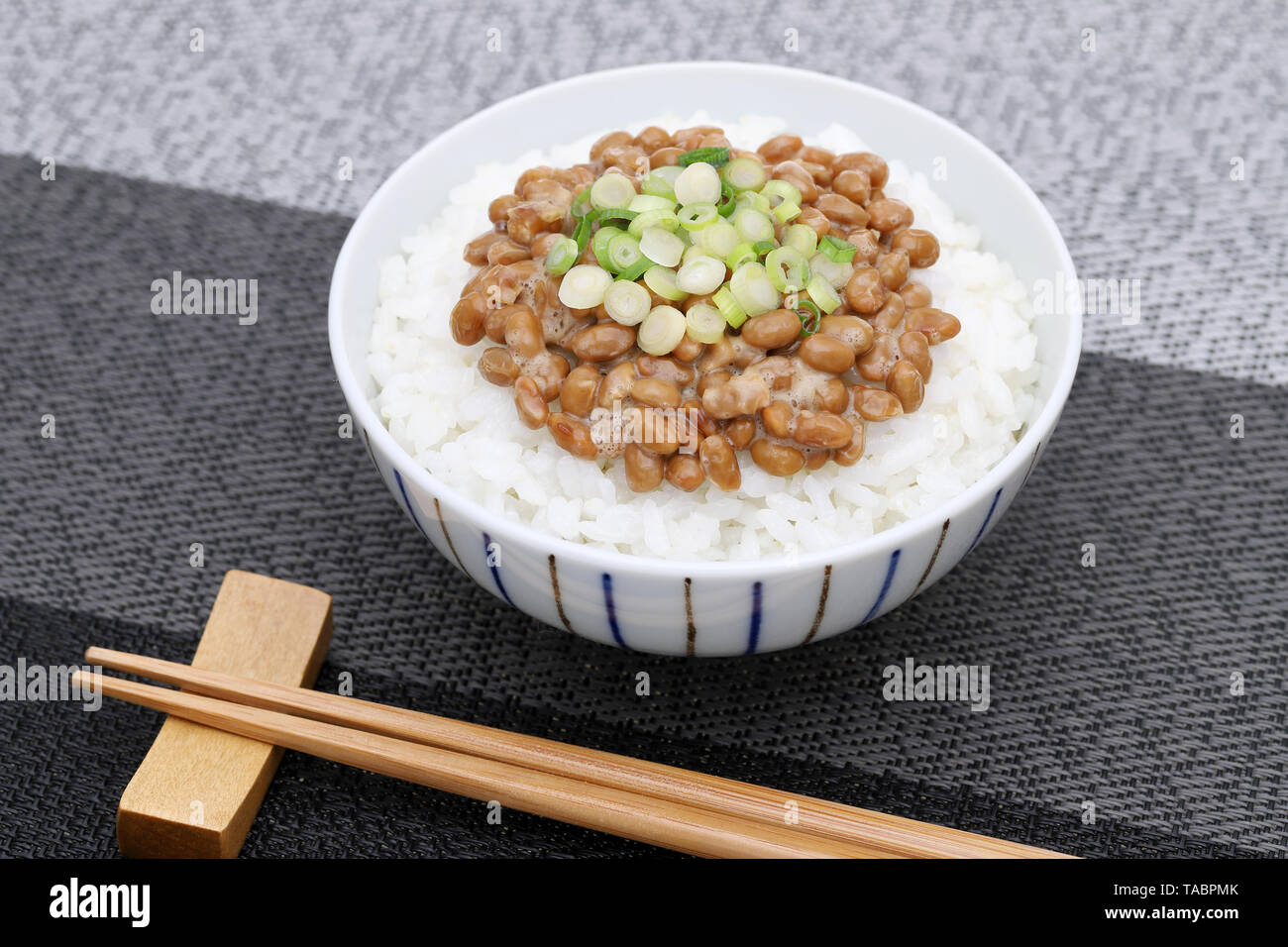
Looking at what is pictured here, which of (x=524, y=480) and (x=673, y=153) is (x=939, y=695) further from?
(x=673, y=153)

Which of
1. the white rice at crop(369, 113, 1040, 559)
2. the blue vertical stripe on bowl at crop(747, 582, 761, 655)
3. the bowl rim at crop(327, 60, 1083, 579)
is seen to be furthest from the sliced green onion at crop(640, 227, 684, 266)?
the blue vertical stripe on bowl at crop(747, 582, 761, 655)

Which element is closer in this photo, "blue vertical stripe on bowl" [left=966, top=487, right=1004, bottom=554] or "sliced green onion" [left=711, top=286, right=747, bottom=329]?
"blue vertical stripe on bowl" [left=966, top=487, right=1004, bottom=554]

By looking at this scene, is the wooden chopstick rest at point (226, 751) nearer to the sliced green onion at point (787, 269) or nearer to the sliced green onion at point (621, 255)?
the sliced green onion at point (621, 255)

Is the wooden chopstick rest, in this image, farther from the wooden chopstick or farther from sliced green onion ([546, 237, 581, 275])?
sliced green onion ([546, 237, 581, 275])

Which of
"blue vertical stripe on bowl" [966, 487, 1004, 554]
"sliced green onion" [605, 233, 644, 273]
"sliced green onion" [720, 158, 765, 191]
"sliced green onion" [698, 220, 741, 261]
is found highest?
"sliced green onion" [720, 158, 765, 191]

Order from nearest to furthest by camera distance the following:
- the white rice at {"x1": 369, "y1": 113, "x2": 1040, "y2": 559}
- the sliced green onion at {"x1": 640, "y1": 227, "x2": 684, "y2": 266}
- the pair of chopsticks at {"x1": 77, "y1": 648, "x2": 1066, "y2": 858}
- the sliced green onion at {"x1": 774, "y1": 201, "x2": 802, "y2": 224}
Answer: the pair of chopsticks at {"x1": 77, "y1": 648, "x2": 1066, "y2": 858}
the white rice at {"x1": 369, "y1": 113, "x2": 1040, "y2": 559}
the sliced green onion at {"x1": 640, "y1": 227, "x2": 684, "y2": 266}
the sliced green onion at {"x1": 774, "y1": 201, "x2": 802, "y2": 224}

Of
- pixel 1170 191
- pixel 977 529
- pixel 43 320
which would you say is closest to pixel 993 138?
pixel 1170 191

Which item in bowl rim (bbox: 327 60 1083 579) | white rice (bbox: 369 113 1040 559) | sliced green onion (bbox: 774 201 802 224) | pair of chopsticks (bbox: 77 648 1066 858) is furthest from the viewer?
sliced green onion (bbox: 774 201 802 224)
